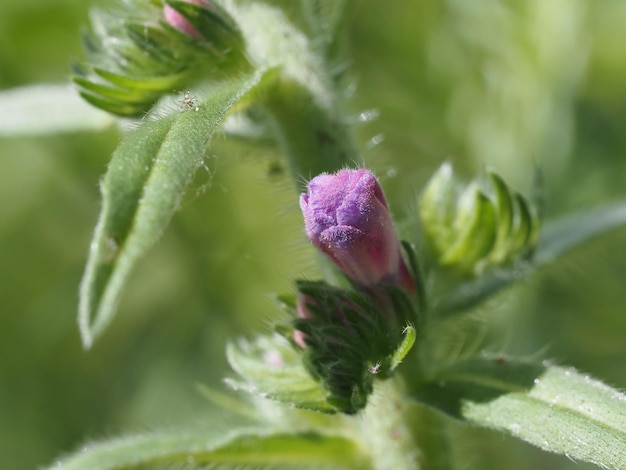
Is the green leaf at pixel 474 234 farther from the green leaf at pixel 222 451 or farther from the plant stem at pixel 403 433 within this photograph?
the green leaf at pixel 222 451

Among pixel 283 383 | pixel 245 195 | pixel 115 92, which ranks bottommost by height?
pixel 245 195

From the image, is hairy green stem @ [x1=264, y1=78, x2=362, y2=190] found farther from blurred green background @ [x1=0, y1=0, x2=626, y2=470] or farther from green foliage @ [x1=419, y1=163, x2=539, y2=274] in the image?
blurred green background @ [x1=0, y1=0, x2=626, y2=470]

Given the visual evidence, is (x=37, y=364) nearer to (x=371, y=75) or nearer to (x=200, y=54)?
(x=371, y=75)

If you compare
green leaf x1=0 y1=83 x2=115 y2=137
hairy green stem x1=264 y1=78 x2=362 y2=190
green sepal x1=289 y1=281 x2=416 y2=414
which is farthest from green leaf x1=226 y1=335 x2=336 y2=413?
green leaf x1=0 y1=83 x2=115 y2=137

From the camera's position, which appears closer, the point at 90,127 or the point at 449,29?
the point at 90,127

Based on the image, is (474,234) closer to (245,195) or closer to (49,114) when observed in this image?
(49,114)

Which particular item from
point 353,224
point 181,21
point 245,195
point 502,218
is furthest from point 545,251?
point 245,195

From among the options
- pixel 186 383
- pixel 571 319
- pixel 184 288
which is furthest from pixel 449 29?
pixel 186 383
